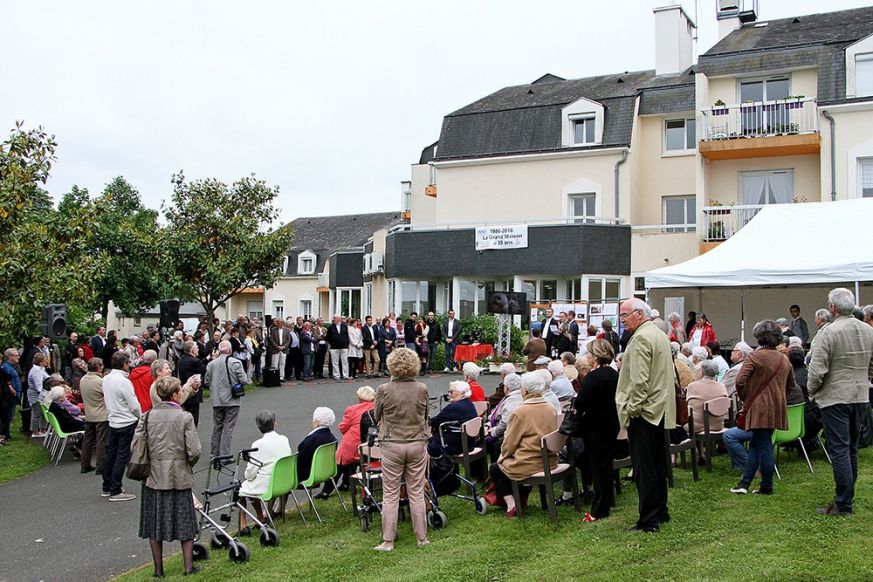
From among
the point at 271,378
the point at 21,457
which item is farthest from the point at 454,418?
the point at 271,378

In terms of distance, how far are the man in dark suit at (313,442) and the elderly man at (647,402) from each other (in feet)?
10.7

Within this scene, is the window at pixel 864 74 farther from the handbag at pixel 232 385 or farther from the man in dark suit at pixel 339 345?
the handbag at pixel 232 385

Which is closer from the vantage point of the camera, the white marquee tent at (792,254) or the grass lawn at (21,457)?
the grass lawn at (21,457)

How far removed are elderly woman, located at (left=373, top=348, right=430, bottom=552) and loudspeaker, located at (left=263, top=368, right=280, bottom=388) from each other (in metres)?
14.0

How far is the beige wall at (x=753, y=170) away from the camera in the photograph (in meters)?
24.7

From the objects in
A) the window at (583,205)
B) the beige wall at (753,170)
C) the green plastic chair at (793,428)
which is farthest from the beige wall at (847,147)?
the green plastic chair at (793,428)

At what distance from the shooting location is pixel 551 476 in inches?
300

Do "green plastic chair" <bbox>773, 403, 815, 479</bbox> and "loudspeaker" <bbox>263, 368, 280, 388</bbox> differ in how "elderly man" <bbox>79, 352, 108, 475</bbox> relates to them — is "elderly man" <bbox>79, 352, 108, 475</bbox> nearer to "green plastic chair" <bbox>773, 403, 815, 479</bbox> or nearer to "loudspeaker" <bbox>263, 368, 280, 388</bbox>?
"green plastic chair" <bbox>773, 403, 815, 479</bbox>

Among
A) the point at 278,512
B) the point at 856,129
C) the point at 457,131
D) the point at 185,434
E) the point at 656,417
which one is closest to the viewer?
the point at 656,417

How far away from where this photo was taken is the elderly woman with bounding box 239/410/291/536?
7.94 m

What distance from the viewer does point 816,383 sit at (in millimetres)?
7105

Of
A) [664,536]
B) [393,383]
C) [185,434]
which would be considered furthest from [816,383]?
[185,434]

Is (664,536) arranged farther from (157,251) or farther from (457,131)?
(457,131)

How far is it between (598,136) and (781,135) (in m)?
5.91
